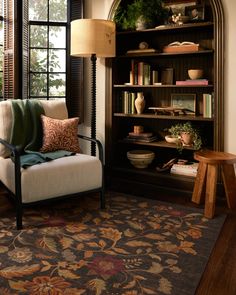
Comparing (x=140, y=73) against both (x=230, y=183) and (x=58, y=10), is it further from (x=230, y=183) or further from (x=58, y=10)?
(x=230, y=183)

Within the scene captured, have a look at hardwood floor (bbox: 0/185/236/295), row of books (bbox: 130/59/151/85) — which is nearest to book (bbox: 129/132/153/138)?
row of books (bbox: 130/59/151/85)

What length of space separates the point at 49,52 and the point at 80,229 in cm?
218

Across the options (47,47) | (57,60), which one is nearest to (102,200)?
(57,60)

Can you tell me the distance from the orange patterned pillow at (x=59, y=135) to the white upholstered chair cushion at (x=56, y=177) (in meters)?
0.23

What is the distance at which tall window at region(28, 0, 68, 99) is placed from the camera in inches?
145

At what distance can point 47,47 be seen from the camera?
373 cm

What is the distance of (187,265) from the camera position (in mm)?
1932

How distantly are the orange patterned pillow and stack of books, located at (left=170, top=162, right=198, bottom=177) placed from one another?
1.01 meters

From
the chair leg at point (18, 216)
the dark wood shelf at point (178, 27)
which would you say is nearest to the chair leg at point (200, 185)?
the dark wood shelf at point (178, 27)

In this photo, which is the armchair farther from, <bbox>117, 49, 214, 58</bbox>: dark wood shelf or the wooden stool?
<bbox>117, 49, 214, 58</bbox>: dark wood shelf

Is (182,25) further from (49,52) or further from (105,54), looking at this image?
(49,52)

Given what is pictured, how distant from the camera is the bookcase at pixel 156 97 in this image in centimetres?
325

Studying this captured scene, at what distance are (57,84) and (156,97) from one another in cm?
114

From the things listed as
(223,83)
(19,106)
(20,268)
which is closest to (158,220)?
(20,268)
